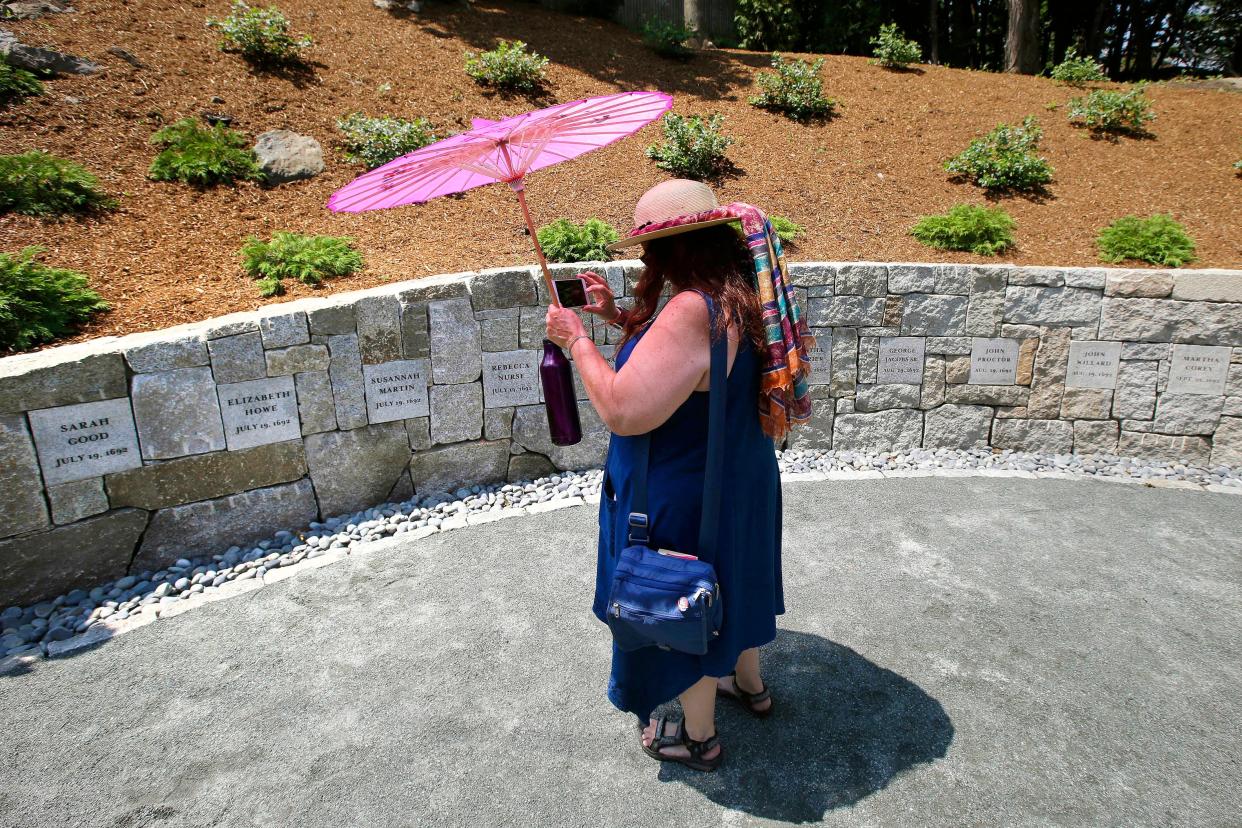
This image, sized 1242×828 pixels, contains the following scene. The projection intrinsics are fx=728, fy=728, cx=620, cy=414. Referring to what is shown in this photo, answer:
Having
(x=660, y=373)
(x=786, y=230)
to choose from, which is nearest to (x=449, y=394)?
(x=660, y=373)

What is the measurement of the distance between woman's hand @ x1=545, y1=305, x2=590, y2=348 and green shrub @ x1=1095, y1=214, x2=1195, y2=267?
20.5 ft

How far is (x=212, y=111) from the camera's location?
716 centimetres

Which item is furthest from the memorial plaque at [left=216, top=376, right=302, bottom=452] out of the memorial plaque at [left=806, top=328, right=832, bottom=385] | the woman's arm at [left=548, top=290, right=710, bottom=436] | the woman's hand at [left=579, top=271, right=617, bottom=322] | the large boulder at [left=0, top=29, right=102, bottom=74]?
the large boulder at [left=0, top=29, right=102, bottom=74]

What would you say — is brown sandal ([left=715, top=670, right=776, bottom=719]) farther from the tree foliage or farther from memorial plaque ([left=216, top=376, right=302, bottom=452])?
the tree foliage

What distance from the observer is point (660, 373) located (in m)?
2.10

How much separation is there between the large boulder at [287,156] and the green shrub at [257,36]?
1.66m

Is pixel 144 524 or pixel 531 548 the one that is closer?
pixel 144 524

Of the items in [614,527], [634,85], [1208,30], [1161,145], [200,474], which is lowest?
[200,474]

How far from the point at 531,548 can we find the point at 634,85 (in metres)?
7.57

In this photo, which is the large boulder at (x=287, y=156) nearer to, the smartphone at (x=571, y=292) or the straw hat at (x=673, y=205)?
the smartphone at (x=571, y=292)

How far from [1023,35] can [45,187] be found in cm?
1332

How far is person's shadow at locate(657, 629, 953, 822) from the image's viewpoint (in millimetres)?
2580

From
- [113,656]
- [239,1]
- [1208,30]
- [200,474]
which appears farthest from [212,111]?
[1208,30]

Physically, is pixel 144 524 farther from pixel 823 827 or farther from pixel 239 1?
A: pixel 239 1
